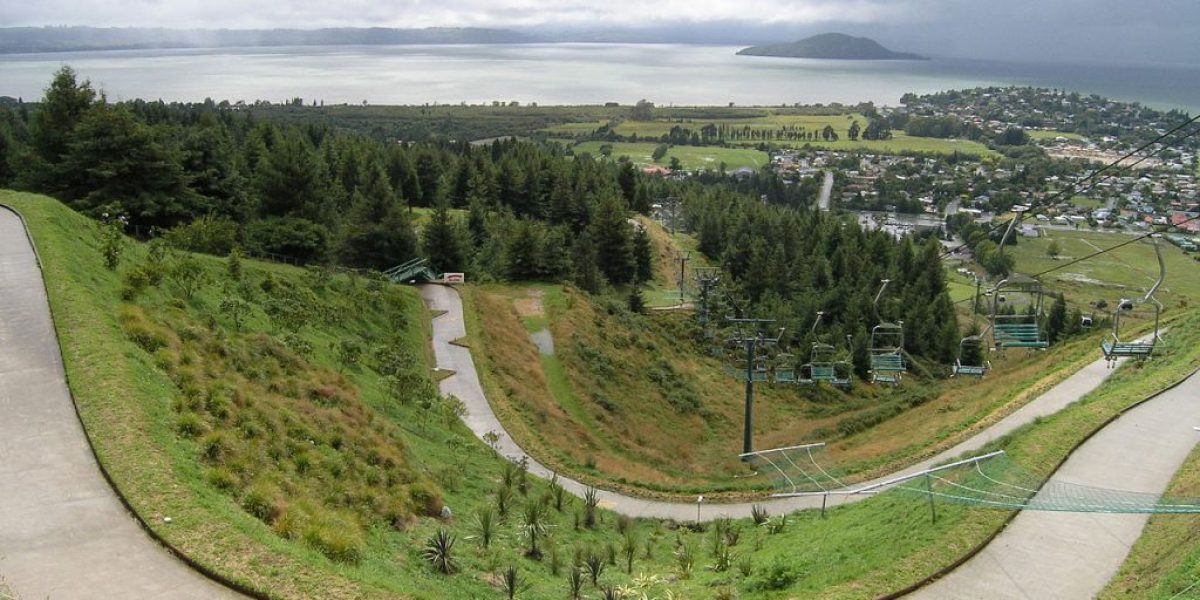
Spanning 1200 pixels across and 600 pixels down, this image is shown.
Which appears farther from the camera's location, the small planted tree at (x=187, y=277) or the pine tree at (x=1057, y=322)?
the pine tree at (x=1057, y=322)

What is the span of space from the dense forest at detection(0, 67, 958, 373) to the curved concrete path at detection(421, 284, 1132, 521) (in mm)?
10340

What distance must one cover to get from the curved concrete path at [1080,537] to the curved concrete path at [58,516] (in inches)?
399

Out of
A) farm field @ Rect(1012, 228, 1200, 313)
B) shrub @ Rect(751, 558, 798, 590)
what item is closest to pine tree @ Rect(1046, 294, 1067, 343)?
farm field @ Rect(1012, 228, 1200, 313)

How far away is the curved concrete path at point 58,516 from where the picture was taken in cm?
833

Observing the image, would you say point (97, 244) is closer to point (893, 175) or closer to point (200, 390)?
point (200, 390)

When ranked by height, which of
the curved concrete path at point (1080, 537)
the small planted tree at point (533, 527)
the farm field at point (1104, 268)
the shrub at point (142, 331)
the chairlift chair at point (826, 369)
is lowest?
the farm field at point (1104, 268)

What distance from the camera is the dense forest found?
28.3 metres

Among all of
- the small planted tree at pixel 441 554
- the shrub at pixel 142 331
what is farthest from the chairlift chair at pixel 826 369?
the shrub at pixel 142 331

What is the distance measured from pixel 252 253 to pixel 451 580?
25.4 metres

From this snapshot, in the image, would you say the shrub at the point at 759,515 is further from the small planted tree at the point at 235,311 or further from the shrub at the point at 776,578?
the small planted tree at the point at 235,311

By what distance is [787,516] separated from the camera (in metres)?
16.0

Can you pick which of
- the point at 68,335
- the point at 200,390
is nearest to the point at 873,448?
the point at 200,390

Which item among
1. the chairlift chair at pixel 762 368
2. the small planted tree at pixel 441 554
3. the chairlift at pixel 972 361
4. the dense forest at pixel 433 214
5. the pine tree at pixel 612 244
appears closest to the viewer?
the small planted tree at pixel 441 554

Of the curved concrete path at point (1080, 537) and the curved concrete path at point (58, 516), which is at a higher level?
the curved concrete path at point (58, 516)
